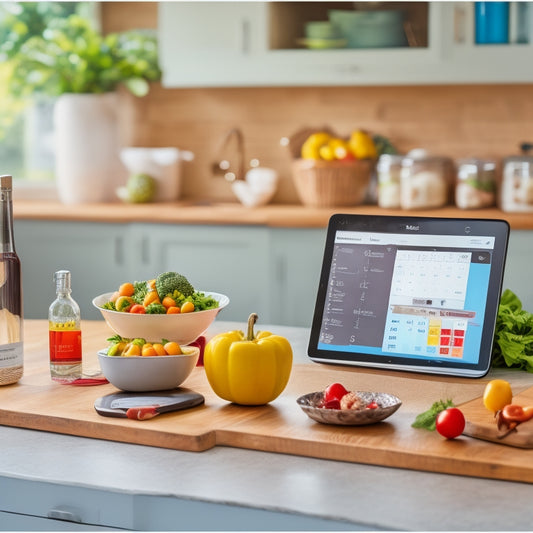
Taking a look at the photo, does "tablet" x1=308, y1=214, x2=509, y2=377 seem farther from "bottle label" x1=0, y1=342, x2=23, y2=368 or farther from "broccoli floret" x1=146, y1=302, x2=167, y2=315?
"bottle label" x1=0, y1=342, x2=23, y2=368

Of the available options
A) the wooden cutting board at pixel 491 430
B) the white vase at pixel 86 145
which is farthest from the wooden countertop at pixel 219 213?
the wooden cutting board at pixel 491 430

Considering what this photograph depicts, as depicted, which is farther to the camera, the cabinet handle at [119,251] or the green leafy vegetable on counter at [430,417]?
the cabinet handle at [119,251]

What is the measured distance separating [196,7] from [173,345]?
2642 millimetres

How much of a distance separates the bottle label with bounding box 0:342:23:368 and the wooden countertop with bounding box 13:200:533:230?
1.99m

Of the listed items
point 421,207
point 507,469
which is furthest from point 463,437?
point 421,207

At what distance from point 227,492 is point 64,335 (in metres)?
0.63

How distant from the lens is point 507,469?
4.06 feet

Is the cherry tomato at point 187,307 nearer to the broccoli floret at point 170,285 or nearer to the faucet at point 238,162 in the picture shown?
the broccoli floret at point 170,285

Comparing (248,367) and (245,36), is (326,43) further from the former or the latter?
(248,367)

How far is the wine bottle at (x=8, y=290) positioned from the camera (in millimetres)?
1636

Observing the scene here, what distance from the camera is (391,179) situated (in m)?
3.78

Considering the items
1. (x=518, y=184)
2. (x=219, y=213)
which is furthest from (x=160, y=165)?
(x=518, y=184)

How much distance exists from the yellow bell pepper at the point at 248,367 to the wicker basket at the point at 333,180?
2312mm

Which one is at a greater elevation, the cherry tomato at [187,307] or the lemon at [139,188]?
the lemon at [139,188]
